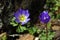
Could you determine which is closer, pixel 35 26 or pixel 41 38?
pixel 41 38

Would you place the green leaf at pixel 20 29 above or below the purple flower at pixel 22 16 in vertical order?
below

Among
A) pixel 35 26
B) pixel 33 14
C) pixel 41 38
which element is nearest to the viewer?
pixel 41 38

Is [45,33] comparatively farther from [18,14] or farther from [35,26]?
[18,14]

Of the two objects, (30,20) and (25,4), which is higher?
(25,4)

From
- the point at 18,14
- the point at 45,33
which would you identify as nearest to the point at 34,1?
the point at 18,14

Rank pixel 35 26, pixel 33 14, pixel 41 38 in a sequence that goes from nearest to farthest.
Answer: pixel 41 38, pixel 35 26, pixel 33 14

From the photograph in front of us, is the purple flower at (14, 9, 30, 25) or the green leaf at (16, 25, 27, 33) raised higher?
the purple flower at (14, 9, 30, 25)
